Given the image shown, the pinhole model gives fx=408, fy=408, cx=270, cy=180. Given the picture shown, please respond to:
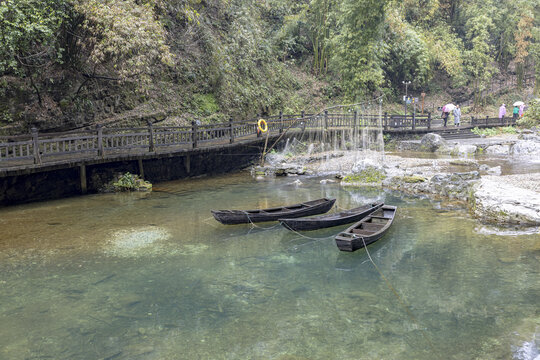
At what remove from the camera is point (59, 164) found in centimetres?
1340

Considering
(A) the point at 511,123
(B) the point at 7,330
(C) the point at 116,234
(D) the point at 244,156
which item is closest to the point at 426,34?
(A) the point at 511,123

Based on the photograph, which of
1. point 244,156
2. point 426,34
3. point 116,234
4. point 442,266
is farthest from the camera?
point 426,34

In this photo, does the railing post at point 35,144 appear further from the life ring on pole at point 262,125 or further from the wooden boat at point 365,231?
the life ring on pole at point 262,125

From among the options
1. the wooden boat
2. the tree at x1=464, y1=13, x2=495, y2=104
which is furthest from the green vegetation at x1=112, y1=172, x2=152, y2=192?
the tree at x1=464, y1=13, x2=495, y2=104

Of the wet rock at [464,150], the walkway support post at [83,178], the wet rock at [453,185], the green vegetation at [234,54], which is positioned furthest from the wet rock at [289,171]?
the wet rock at [464,150]

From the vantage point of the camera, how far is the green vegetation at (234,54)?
46.7 ft

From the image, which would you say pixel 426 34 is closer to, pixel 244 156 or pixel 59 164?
pixel 244 156

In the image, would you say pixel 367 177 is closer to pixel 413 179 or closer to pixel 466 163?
pixel 413 179

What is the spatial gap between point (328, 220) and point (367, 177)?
7.49 metres

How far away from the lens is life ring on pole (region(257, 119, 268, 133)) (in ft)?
71.4

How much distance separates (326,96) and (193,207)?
2405 cm

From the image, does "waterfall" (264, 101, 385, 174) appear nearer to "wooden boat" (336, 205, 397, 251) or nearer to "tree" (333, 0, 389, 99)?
"tree" (333, 0, 389, 99)

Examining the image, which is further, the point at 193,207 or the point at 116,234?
the point at 193,207

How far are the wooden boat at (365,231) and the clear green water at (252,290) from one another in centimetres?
37
